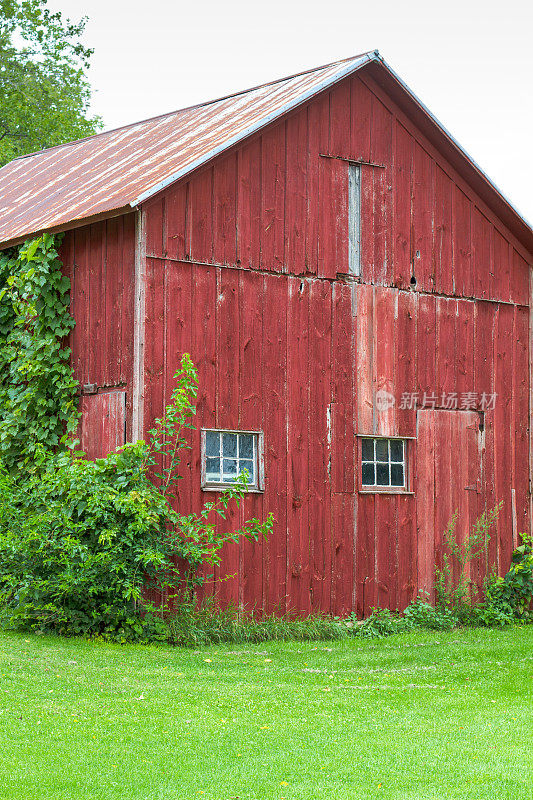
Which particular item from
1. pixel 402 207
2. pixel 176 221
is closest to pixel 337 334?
pixel 402 207

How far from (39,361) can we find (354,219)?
4578mm

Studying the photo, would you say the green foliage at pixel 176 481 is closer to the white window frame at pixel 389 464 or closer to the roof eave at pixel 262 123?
the roof eave at pixel 262 123

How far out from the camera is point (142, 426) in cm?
1274

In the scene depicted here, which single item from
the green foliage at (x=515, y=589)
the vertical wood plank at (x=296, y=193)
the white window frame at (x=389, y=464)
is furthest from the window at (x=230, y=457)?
the green foliage at (x=515, y=589)

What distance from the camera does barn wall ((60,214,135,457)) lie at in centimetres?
1309

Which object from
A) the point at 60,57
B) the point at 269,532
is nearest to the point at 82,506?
the point at 269,532

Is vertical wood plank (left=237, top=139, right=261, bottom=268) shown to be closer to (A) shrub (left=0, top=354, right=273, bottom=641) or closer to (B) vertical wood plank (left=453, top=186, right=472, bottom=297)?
(A) shrub (left=0, top=354, right=273, bottom=641)

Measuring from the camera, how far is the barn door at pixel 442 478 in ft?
50.3

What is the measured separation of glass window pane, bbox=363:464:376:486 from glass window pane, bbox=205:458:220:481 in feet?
7.89

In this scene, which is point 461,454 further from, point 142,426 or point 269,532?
point 142,426

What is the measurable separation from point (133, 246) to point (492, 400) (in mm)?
6037

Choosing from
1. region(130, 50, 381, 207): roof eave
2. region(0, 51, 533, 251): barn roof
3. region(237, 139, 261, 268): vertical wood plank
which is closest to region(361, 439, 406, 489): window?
region(237, 139, 261, 268): vertical wood plank

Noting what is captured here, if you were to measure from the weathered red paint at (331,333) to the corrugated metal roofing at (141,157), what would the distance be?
35 cm

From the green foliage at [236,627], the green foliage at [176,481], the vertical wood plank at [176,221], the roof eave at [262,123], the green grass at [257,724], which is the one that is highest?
the roof eave at [262,123]
